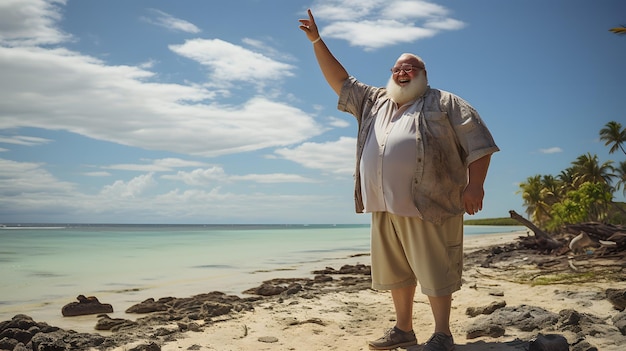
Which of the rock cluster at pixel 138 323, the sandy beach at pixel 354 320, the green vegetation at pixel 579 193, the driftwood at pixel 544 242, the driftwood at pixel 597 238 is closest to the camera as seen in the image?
the sandy beach at pixel 354 320

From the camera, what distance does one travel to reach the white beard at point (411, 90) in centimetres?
366

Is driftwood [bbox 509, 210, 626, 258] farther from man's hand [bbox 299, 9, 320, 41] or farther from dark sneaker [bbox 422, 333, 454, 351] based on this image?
man's hand [bbox 299, 9, 320, 41]

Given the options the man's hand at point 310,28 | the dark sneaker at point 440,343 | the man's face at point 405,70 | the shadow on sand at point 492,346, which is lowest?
the shadow on sand at point 492,346

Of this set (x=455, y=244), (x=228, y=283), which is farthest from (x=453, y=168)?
(x=228, y=283)

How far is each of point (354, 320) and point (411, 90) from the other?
2457mm

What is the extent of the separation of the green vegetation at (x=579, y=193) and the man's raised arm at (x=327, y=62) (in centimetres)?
3730

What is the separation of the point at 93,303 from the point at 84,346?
1992 millimetres

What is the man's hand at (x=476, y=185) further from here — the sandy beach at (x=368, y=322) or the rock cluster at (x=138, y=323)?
the rock cluster at (x=138, y=323)

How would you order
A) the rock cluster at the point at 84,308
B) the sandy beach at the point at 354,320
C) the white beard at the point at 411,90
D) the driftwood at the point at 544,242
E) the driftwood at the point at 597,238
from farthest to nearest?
the driftwood at the point at 544,242 → the driftwood at the point at 597,238 → the rock cluster at the point at 84,308 → the sandy beach at the point at 354,320 → the white beard at the point at 411,90

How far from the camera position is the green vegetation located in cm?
3957

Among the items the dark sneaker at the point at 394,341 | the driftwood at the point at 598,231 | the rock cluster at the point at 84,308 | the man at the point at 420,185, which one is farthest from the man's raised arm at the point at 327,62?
the driftwood at the point at 598,231

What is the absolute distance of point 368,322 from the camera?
5.01 meters

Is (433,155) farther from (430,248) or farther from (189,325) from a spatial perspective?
(189,325)

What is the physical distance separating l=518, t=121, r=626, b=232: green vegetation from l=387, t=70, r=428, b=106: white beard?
37.4 meters
